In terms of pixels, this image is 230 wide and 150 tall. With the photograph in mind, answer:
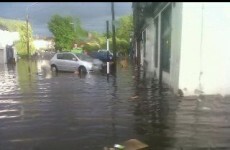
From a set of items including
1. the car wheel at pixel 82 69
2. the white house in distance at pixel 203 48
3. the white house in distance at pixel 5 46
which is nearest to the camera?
the white house in distance at pixel 203 48

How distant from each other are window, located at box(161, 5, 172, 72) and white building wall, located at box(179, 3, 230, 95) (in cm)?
343

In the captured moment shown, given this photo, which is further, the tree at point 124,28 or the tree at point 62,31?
the tree at point 62,31

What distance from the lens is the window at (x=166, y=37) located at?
17.2m

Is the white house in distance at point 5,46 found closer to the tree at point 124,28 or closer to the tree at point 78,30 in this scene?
the tree at point 124,28

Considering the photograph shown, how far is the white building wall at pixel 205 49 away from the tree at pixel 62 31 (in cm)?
7708

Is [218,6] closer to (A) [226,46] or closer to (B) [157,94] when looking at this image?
(A) [226,46]

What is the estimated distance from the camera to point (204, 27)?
13.5 meters

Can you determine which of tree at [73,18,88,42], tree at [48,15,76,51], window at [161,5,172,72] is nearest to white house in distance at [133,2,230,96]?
window at [161,5,172,72]

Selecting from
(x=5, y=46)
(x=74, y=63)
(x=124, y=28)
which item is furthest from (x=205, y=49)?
(x=124, y=28)

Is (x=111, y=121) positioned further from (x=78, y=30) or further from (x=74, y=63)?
(x=78, y=30)

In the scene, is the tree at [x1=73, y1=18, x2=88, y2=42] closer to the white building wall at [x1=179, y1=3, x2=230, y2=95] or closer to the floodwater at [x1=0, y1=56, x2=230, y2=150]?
the floodwater at [x1=0, y1=56, x2=230, y2=150]

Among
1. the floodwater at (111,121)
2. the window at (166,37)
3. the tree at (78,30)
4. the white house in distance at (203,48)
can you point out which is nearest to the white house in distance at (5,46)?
the tree at (78,30)

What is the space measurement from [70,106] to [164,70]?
8.23 meters

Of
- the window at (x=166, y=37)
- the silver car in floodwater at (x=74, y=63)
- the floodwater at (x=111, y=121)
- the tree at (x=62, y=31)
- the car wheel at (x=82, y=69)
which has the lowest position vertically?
the floodwater at (x=111, y=121)
